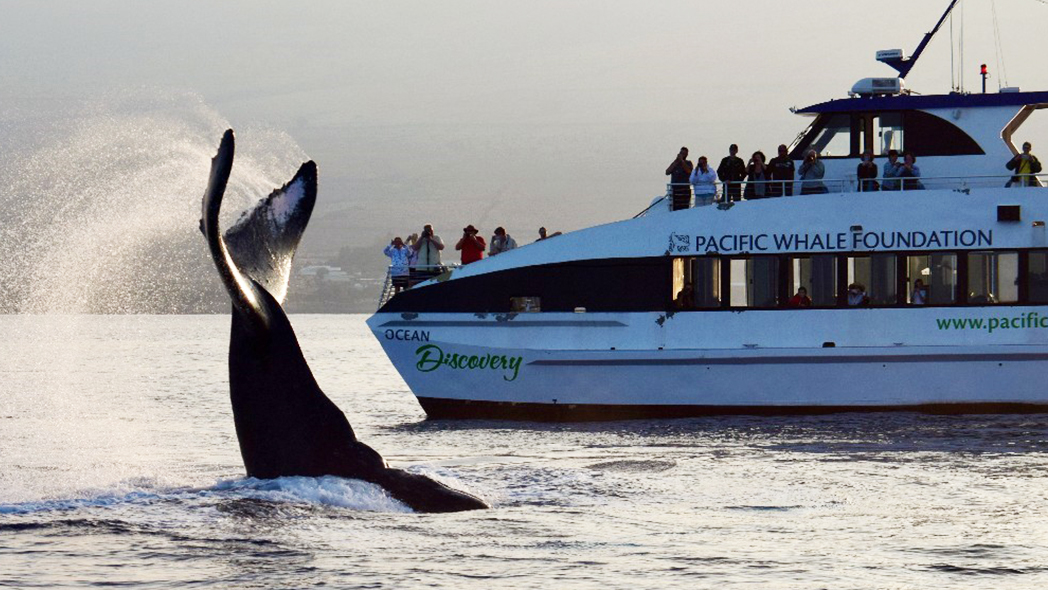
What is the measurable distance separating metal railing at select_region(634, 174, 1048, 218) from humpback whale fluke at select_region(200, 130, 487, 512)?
1419 cm

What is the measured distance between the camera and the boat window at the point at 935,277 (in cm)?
2572

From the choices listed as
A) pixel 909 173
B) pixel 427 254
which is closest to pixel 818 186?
pixel 909 173

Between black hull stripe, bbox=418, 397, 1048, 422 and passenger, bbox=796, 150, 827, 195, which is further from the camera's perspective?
passenger, bbox=796, 150, 827, 195

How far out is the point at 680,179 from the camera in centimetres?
2669

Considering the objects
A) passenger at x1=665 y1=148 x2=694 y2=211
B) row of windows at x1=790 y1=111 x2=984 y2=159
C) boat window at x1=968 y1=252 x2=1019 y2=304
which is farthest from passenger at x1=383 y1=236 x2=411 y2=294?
boat window at x1=968 y1=252 x2=1019 y2=304

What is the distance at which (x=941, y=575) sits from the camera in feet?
38.7

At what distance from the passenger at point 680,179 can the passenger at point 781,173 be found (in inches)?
54.1

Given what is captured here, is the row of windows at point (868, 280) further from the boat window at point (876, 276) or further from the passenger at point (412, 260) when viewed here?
the passenger at point (412, 260)

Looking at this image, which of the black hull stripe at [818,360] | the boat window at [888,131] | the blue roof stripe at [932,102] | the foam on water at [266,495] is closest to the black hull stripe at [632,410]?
the black hull stripe at [818,360]

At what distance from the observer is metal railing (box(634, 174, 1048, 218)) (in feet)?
85.7

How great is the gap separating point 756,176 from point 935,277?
3.40 metres

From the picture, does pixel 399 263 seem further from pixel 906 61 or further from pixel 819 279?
pixel 906 61

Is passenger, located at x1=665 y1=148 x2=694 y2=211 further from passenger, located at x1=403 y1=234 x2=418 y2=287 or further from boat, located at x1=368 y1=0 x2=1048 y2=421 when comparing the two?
passenger, located at x1=403 y1=234 x2=418 y2=287

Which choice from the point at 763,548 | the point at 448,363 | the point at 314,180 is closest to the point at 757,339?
the point at 448,363
